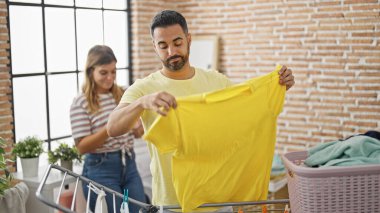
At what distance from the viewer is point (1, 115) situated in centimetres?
371

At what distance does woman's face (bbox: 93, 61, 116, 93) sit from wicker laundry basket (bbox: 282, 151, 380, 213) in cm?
163

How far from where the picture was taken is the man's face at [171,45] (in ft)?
6.40

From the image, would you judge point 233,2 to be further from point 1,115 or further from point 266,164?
point 266,164

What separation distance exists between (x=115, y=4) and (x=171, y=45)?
334 centimetres

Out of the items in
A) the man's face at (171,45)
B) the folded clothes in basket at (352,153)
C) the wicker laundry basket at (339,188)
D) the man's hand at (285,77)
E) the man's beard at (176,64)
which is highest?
the man's face at (171,45)

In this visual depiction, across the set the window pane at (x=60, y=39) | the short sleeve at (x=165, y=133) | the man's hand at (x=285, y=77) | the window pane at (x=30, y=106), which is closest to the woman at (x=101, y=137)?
the short sleeve at (x=165, y=133)

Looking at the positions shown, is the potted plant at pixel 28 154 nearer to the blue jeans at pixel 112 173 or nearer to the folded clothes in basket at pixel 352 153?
the blue jeans at pixel 112 173

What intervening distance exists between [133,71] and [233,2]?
1393 mm

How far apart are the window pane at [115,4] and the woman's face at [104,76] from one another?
2.21 meters

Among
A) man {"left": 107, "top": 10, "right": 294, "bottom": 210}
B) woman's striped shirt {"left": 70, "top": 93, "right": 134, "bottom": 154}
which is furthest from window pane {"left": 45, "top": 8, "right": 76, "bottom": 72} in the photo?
man {"left": 107, "top": 10, "right": 294, "bottom": 210}

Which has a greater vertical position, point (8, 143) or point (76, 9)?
point (76, 9)

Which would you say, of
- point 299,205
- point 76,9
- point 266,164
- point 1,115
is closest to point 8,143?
point 1,115

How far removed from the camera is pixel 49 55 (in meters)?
4.29

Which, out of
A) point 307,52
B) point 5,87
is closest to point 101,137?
point 5,87
